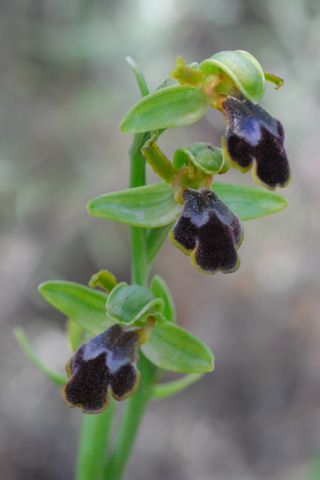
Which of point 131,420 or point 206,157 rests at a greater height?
point 206,157

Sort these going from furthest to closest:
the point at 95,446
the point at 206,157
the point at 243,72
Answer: the point at 95,446 → the point at 206,157 → the point at 243,72

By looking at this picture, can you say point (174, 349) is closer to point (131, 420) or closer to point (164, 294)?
point (164, 294)

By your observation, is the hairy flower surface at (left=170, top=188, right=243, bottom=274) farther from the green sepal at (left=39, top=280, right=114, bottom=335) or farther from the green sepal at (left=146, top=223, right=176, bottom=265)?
the green sepal at (left=39, top=280, right=114, bottom=335)

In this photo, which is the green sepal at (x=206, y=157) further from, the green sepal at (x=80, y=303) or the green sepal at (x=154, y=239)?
the green sepal at (x=80, y=303)

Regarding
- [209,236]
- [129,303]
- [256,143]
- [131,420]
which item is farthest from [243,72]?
[131,420]

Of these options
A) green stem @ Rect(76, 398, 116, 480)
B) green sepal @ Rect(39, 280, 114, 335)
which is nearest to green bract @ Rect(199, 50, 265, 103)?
green sepal @ Rect(39, 280, 114, 335)

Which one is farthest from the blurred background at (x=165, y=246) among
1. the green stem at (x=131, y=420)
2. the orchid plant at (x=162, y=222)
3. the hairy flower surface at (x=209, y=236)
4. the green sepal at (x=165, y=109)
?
the green sepal at (x=165, y=109)

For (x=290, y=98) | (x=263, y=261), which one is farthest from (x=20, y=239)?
(x=290, y=98)
